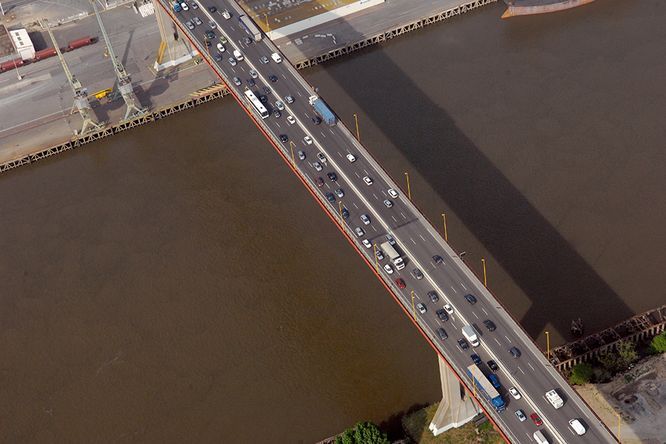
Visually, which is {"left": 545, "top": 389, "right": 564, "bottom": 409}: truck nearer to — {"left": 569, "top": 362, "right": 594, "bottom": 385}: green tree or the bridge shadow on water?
{"left": 569, "top": 362, "right": 594, "bottom": 385}: green tree

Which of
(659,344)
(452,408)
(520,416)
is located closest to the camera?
(520,416)

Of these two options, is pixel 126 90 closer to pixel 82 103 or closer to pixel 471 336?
pixel 82 103

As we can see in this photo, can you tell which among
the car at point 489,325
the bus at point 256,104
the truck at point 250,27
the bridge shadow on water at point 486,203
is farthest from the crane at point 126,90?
the car at point 489,325

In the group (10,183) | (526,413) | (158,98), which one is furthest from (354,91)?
(526,413)

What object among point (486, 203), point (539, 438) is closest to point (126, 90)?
point (486, 203)

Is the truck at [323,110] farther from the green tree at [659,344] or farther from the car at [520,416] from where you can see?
the car at [520,416]

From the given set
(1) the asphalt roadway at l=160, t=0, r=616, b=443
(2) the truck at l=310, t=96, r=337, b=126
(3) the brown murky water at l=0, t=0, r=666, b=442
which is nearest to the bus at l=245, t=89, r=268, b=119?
(1) the asphalt roadway at l=160, t=0, r=616, b=443

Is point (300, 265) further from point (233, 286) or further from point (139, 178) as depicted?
point (139, 178)
